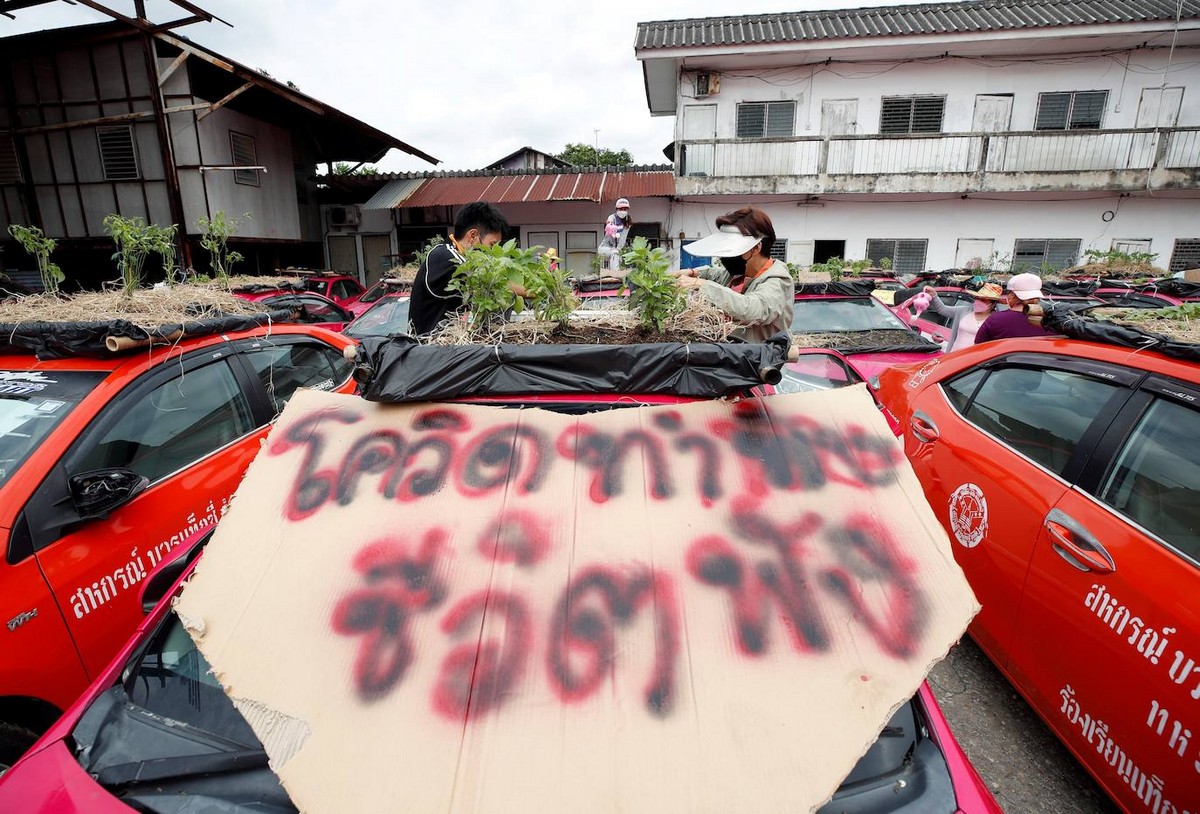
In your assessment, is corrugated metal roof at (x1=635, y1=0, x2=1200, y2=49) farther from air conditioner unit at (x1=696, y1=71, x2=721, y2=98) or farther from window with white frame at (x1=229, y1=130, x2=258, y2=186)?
window with white frame at (x1=229, y1=130, x2=258, y2=186)

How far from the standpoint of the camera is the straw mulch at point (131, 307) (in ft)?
Answer: 9.70

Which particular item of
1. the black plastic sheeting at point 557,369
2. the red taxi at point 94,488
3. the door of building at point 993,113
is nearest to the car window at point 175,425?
the red taxi at point 94,488

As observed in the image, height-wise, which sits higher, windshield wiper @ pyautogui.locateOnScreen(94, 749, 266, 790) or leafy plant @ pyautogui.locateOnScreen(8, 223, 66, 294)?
leafy plant @ pyautogui.locateOnScreen(8, 223, 66, 294)

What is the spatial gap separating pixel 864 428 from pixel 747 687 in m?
0.95

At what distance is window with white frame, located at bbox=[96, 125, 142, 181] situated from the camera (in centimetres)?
1226

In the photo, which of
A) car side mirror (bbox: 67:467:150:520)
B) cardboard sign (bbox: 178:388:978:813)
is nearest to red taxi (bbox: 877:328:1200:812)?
cardboard sign (bbox: 178:388:978:813)

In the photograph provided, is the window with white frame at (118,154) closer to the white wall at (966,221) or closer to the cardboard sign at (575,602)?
the white wall at (966,221)

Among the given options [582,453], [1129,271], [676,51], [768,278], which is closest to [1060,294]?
[1129,271]

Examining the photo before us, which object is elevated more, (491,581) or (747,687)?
(491,581)

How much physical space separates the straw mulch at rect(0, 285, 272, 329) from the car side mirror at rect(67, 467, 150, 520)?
0.80 m

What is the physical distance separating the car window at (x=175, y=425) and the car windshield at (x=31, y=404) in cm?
16

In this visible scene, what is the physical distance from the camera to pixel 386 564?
5.32 ft

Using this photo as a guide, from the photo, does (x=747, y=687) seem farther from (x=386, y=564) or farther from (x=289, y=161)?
(x=289, y=161)

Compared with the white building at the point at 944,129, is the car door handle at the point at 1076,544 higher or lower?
lower
